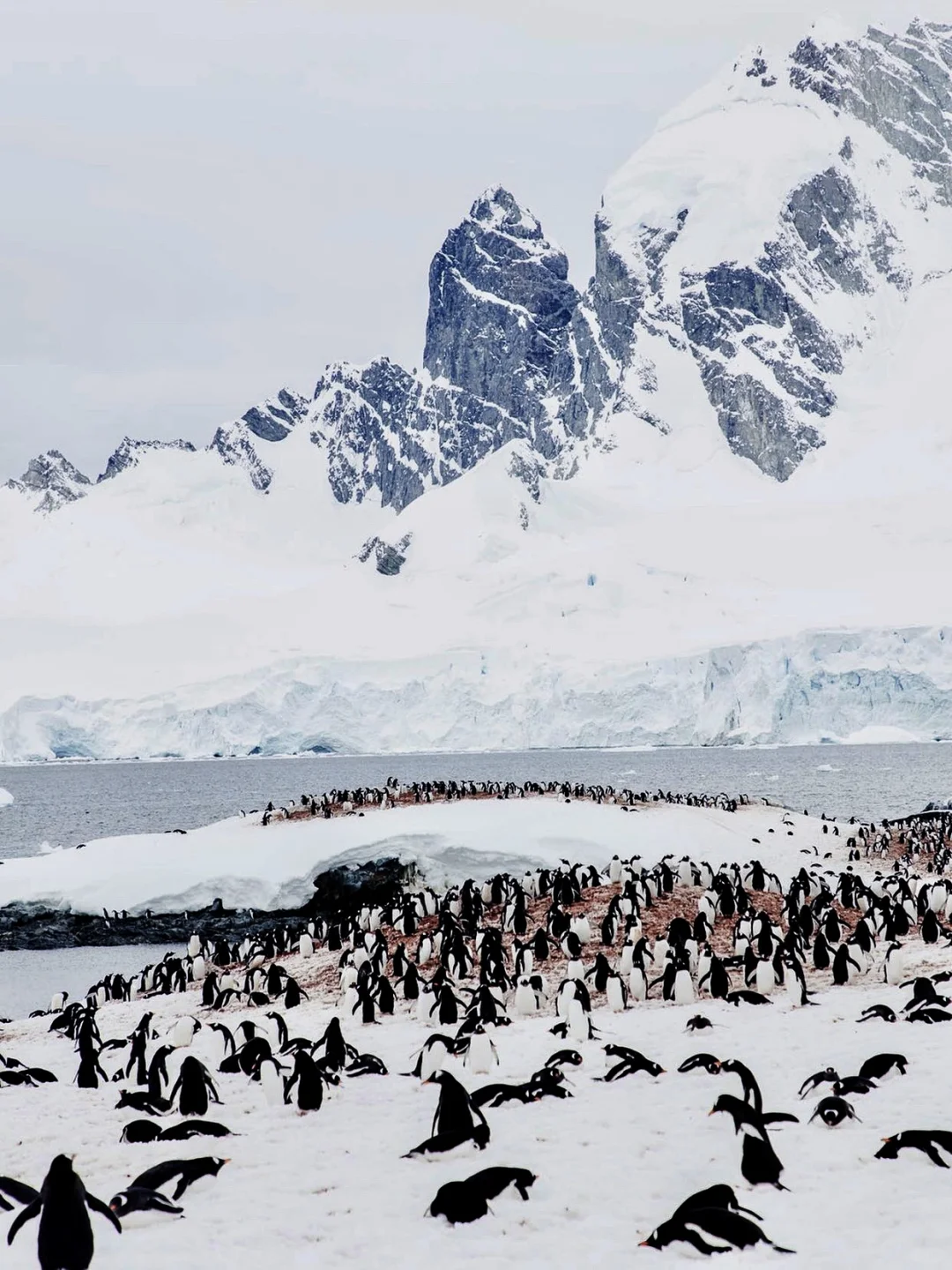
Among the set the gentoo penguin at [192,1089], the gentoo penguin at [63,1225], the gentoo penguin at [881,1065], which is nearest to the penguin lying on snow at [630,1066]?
the gentoo penguin at [881,1065]

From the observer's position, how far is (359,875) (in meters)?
30.7

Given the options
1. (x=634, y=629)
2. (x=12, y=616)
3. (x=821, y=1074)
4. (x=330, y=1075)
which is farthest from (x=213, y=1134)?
(x=12, y=616)

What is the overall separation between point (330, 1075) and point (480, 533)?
519ft

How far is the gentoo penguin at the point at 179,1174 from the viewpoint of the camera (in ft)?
26.9

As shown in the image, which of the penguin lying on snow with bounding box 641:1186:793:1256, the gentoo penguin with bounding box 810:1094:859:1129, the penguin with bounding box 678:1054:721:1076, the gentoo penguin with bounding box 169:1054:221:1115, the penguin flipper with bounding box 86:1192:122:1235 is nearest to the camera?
the penguin lying on snow with bounding box 641:1186:793:1256

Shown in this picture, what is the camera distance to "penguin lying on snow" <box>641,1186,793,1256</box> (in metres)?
6.80

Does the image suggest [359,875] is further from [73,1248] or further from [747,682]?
[747,682]

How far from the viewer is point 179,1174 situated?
27.6ft

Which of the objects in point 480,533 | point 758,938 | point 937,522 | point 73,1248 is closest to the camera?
point 73,1248

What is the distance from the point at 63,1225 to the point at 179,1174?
1.79 m

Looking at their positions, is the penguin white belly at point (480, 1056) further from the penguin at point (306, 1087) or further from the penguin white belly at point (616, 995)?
the penguin white belly at point (616, 995)

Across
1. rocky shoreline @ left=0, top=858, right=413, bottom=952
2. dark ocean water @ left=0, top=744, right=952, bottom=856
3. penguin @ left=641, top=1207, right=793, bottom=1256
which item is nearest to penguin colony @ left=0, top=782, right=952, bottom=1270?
penguin @ left=641, top=1207, right=793, bottom=1256

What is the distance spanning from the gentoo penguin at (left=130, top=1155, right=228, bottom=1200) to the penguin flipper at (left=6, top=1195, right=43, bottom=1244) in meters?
0.91

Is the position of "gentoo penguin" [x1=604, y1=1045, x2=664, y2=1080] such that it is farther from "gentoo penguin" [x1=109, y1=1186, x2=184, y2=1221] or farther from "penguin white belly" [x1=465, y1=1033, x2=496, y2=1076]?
"gentoo penguin" [x1=109, y1=1186, x2=184, y2=1221]
